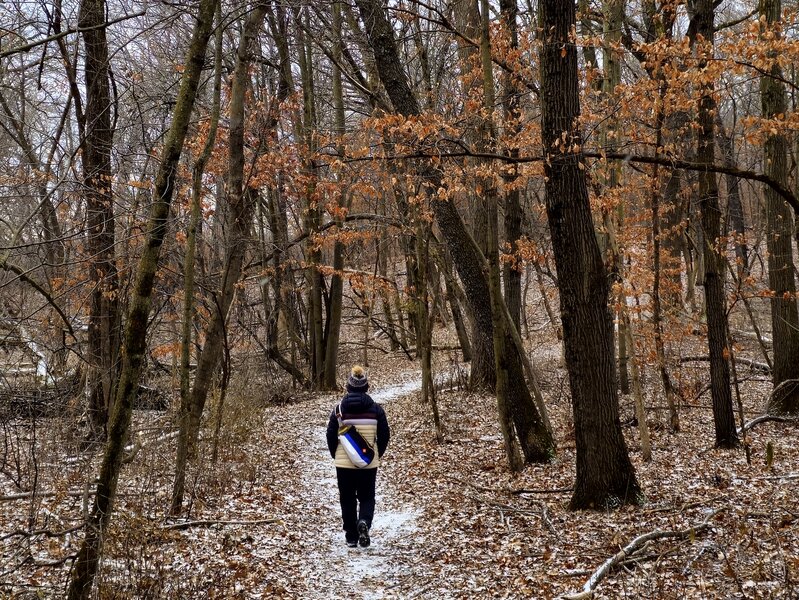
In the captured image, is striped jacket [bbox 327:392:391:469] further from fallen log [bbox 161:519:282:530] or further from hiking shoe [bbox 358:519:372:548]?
fallen log [bbox 161:519:282:530]

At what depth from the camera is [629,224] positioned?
1308 cm

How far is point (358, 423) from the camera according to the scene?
7.35m

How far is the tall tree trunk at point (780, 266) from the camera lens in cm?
1073

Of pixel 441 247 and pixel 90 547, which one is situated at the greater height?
pixel 441 247

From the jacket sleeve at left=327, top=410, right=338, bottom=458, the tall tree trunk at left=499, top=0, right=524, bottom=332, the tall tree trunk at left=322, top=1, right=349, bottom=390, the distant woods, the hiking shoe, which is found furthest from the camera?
the tall tree trunk at left=322, top=1, right=349, bottom=390

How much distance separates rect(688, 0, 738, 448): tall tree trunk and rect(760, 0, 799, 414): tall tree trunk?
2.53 m

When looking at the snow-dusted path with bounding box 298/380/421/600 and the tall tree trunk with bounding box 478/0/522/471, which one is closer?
the snow-dusted path with bounding box 298/380/421/600

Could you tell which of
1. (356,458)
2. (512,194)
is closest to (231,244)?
(356,458)

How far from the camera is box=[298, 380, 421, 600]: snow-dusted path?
6145 mm

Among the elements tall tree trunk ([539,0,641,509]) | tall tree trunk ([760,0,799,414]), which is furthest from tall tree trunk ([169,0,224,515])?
tall tree trunk ([760,0,799,414])

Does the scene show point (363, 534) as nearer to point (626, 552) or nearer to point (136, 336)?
point (626, 552)

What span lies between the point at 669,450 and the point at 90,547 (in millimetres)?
8292

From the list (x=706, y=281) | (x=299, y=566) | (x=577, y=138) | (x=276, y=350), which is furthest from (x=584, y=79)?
(x=276, y=350)

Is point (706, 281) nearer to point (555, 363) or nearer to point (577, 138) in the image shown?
point (577, 138)
